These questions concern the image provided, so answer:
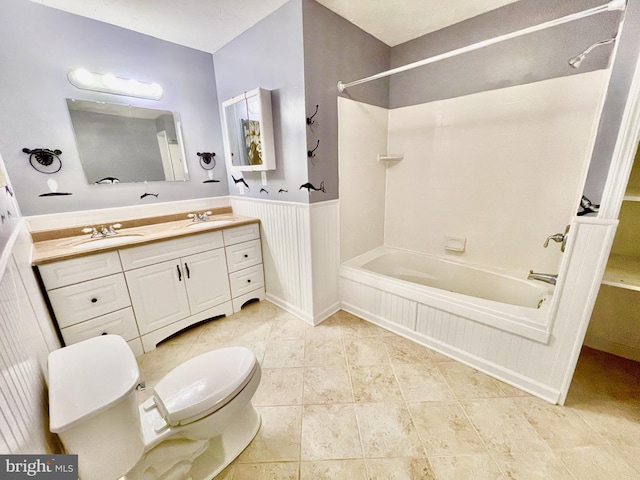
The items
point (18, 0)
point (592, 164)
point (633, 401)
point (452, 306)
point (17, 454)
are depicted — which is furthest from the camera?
point (452, 306)

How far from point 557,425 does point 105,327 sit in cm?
257

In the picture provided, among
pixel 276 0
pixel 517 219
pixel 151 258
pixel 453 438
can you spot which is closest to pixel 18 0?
pixel 276 0

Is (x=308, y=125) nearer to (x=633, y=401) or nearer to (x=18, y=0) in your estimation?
(x=18, y=0)

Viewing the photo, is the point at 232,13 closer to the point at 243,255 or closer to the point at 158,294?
the point at 243,255

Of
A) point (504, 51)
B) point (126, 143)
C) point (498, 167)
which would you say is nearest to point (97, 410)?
point (126, 143)

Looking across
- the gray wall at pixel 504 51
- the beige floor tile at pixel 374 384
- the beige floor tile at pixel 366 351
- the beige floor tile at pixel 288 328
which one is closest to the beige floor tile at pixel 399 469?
the beige floor tile at pixel 374 384

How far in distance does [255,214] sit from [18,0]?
189 centimetres

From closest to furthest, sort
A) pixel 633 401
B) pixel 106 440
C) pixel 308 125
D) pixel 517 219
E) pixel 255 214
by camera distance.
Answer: pixel 106 440 → pixel 633 401 → pixel 308 125 → pixel 517 219 → pixel 255 214

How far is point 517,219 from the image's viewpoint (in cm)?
187

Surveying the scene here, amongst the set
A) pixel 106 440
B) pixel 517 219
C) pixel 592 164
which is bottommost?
pixel 106 440

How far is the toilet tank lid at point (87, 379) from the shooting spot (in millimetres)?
642

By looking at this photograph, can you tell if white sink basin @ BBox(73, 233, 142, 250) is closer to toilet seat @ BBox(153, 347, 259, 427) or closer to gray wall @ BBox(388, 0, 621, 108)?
toilet seat @ BBox(153, 347, 259, 427)

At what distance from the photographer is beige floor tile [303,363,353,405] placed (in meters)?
1.39

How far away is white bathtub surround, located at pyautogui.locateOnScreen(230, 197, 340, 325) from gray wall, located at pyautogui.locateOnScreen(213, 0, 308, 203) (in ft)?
0.46
